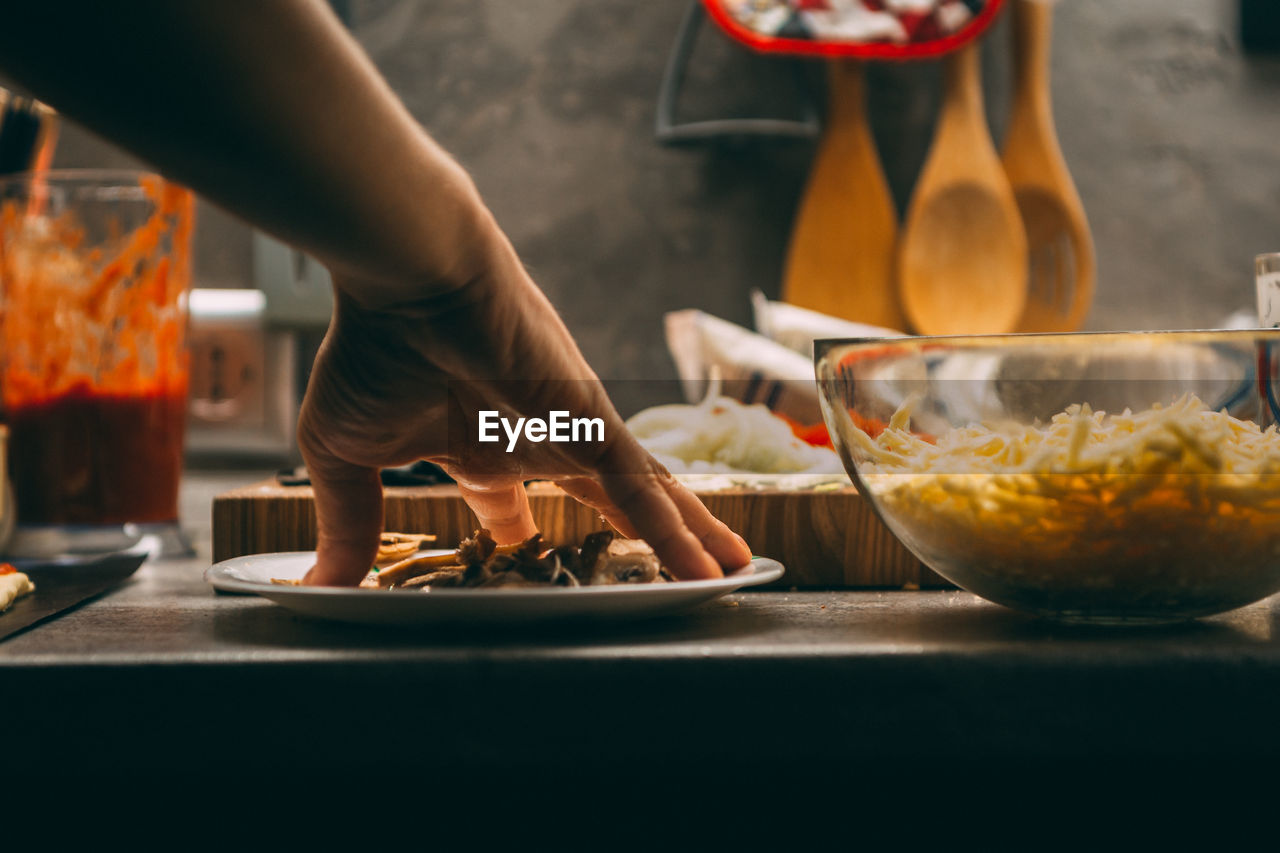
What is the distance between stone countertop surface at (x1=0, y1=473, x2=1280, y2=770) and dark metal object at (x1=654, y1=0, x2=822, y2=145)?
1094mm

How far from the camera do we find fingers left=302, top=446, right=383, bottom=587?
501 mm

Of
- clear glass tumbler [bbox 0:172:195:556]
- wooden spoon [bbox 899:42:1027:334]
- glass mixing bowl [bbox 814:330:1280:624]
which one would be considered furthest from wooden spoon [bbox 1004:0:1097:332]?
clear glass tumbler [bbox 0:172:195:556]

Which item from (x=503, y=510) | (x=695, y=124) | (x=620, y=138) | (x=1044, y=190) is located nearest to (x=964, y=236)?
(x=1044, y=190)

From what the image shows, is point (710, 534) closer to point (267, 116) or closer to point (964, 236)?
point (267, 116)

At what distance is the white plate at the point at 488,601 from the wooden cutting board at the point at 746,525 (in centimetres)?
20

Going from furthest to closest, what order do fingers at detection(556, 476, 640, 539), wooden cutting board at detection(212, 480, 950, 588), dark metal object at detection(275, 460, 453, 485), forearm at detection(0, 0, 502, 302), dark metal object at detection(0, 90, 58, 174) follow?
dark metal object at detection(0, 90, 58, 174), dark metal object at detection(275, 460, 453, 485), wooden cutting board at detection(212, 480, 950, 588), fingers at detection(556, 476, 640, 539), forearm at detection(0, 0, 502, 302)

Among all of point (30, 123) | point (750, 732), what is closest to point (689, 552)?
point (750, 732)

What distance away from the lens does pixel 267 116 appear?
1.11ft

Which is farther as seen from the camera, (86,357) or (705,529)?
(86,357)

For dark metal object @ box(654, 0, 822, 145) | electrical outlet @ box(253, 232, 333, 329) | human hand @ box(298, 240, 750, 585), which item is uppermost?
dark metal object @ box(654, 0, 822, 145)

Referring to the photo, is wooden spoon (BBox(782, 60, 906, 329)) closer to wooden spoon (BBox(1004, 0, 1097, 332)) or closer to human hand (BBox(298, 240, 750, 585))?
wooden spoon (BBox(1004, 0, 1097, 332))

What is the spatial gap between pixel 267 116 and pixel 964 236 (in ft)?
4.01

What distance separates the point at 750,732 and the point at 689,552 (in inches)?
3.9

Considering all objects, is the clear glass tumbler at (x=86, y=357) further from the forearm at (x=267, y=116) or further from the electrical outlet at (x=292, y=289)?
the forearm at (x=267, y=116)
